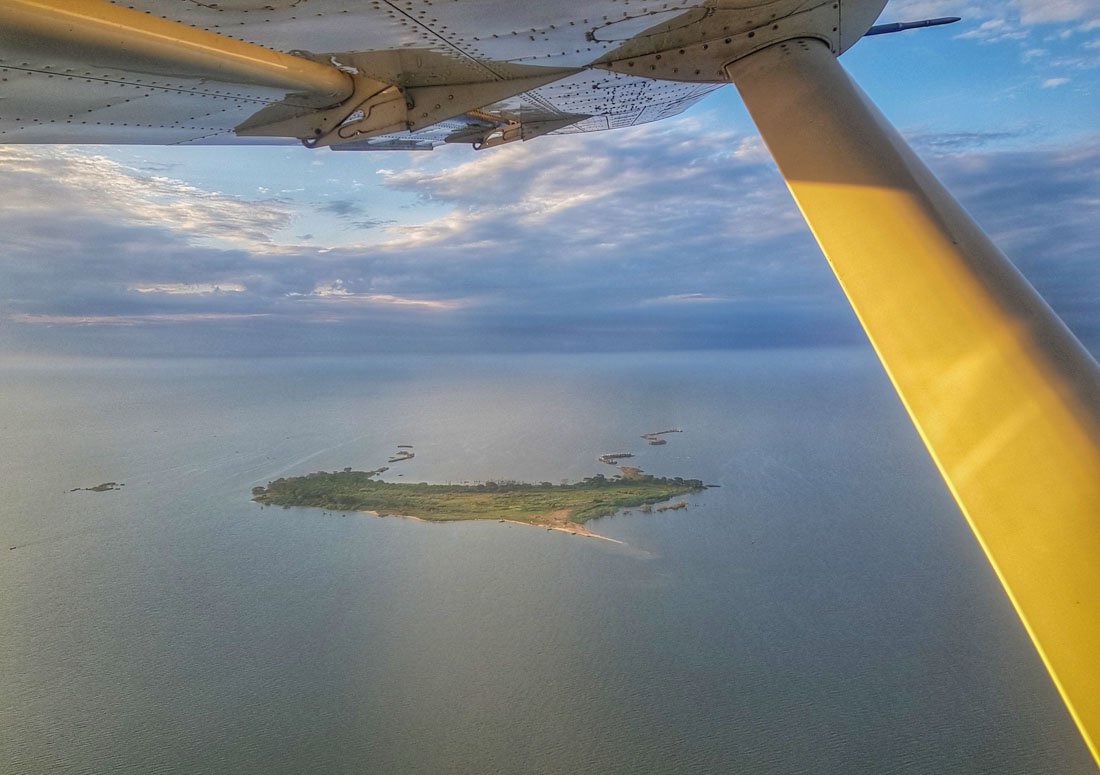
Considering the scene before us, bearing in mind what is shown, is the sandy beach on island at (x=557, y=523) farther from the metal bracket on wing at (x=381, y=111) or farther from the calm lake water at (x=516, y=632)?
the metal bracket on wing at (x=381, y=111)

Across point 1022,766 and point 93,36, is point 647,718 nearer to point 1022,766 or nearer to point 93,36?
point 1022,766

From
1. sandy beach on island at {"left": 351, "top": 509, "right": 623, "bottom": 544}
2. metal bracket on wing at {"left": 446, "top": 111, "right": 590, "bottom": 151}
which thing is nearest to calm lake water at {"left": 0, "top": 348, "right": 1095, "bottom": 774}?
sandy beach on island at {"left": 351, "top": 509, "right": 623, "bottom": 544}

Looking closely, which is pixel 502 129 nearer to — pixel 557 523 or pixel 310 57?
pixel 310 57

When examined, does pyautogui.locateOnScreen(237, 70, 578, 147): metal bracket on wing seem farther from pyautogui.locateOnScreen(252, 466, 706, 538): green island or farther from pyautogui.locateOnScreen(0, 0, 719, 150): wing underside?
pyautogui.locateOnScreen(252, 466, 706, 538): green island

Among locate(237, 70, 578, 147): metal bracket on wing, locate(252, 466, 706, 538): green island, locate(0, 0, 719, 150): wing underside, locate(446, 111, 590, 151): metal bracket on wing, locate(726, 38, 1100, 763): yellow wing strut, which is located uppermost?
locate(446, 111, 590, 151): metal bracket on wing

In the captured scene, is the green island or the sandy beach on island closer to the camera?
the sandy beach on island

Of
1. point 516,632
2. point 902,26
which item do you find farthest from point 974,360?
point 516,632

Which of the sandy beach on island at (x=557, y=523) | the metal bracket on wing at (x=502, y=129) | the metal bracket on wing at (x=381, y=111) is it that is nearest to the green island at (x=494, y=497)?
the sandy beach on island at (x=557, y=523)
